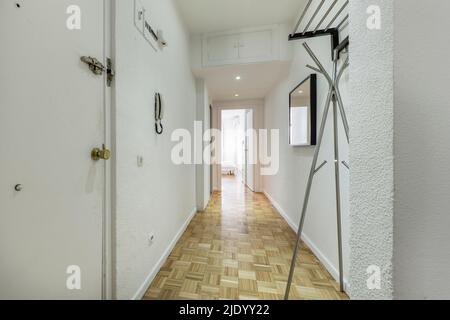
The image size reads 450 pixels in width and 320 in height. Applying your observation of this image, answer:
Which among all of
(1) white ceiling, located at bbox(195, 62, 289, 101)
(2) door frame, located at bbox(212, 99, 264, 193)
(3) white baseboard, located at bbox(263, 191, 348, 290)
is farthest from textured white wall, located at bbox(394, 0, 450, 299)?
(2) door frame, located at bbox(212, 99, 264, 193)

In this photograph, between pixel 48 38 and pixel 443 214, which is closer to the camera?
pixel 443 214

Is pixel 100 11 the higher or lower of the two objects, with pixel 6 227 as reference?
higher

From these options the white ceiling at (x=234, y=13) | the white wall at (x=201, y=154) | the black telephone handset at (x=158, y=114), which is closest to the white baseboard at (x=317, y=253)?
the white wall at (x=201, y=154)

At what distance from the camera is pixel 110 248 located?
99cm

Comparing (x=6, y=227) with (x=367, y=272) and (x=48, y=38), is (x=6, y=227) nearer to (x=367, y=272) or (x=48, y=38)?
(x=48, y=38)

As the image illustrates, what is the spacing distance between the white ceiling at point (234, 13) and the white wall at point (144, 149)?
11.0 inches

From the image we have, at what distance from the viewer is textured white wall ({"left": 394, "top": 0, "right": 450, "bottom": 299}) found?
0.42m

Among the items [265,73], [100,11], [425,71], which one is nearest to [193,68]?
[265,73]

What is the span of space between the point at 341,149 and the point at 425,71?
104cm

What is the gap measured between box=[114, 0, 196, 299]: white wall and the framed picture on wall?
4.50 feet

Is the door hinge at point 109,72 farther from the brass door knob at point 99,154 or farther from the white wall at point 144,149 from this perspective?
the brass door knob at point 99,154

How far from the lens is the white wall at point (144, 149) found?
41.5 inches

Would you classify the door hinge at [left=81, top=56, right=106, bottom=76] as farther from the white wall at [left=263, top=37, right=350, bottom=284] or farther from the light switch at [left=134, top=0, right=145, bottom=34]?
the white wall at [left=263, top=37, right=350, bottom=284]

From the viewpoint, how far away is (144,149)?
1331 millimetres
